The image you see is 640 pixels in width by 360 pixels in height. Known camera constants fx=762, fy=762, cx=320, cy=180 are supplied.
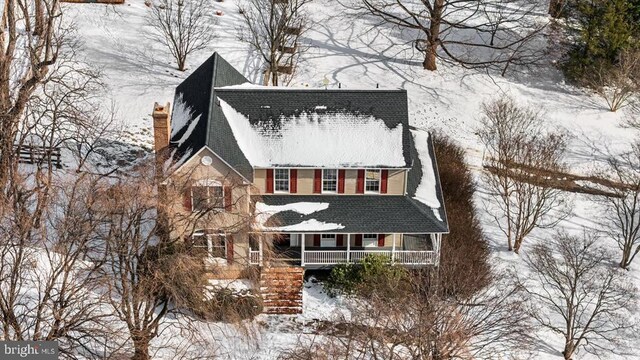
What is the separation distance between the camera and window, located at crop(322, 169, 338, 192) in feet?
118

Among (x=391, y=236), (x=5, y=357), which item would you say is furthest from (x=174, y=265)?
(x=391, y=236)

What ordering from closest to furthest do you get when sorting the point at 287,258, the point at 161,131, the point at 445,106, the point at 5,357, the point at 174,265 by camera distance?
the point at 5,357
the point at 174,265
the point at 161,131
the point at 287,258
the point at 445,106

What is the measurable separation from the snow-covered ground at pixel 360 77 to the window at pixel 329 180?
11.8m

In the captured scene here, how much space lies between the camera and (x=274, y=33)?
162 feet

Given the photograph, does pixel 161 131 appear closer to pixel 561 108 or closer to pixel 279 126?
pixel 279 126

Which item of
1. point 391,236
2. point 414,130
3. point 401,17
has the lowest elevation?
point 391,236

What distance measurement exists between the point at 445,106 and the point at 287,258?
779 inches

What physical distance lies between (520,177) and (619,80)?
17.1 metres

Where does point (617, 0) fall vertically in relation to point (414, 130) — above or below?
above

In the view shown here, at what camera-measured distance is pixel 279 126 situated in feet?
118

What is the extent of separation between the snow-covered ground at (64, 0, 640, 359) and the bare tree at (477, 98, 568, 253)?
1.52 meters

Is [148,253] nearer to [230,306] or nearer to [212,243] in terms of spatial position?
[230,306]

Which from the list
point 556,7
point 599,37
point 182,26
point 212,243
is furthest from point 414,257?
point 556,7

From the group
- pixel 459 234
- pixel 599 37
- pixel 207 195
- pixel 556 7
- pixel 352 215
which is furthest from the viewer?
pixel 556 7
